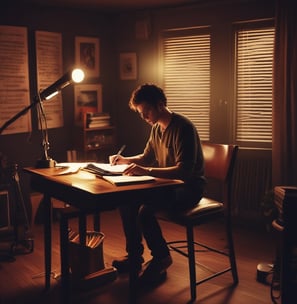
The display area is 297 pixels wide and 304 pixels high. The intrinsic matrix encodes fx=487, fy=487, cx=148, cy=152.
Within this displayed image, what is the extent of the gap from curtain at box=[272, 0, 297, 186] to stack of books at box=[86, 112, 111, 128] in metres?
1.65

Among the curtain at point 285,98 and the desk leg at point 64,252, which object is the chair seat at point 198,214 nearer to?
the desk leg at point 64,252

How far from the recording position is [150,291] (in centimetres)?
298

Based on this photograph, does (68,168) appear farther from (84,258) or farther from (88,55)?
(88,55)

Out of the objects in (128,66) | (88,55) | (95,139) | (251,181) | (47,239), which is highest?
(88,55)

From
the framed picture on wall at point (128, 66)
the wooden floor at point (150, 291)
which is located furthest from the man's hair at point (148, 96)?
the framed picture on wall at point (128, 66)

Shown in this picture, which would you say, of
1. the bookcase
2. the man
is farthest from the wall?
the man

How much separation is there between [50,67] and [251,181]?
2149 millimetres

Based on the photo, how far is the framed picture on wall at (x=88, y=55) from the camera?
15.8 ft

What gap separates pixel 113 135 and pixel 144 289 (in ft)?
7.10

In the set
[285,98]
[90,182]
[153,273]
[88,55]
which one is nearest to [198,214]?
[153,273]

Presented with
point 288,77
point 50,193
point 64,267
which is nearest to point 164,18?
point 288,77

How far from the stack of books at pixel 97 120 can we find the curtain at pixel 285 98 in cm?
165

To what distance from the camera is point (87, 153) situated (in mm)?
4789

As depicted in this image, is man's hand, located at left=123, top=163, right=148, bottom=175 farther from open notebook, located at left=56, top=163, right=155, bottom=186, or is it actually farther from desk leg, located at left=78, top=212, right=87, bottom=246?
desk leg, located at left=78, top=212, right=87, bottom=246
